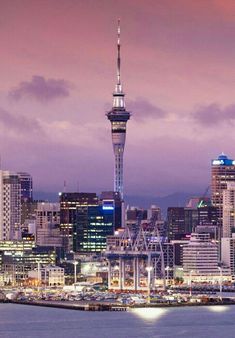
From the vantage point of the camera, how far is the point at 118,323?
394 ft

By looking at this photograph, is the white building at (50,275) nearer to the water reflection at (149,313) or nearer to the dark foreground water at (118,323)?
the dark foreground water at (118,323)

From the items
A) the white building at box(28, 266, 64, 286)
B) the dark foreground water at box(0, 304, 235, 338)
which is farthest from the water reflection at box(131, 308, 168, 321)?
the white building at box(28, 266, 64, 286)

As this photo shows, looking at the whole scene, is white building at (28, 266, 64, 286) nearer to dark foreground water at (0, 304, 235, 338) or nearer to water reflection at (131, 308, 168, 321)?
dark foreground water at (0, 304, 235, 338)

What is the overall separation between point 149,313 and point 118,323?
1019 cm

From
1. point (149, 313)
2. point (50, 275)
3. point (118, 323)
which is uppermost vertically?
point (50, 275)

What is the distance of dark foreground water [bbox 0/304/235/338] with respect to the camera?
112 m

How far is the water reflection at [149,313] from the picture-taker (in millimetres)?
125188

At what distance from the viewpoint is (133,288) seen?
6511 inches

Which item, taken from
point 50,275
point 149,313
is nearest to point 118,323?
point 149,313

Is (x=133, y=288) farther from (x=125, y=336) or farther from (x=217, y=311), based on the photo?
(x=125, y=336)

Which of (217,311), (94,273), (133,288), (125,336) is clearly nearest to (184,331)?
(125,336)

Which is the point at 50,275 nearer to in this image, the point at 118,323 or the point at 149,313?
the point at 149,313

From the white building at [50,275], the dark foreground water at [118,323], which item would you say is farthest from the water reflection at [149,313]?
the white building at [50,275]

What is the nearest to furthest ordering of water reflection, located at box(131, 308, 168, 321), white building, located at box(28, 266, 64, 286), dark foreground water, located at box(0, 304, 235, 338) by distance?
dark foreground water, located at box(0, 304, 235, 338), water reflection, located at box(131, 308, 168, 321), white building, located at box(28, 266, 64, 286)
